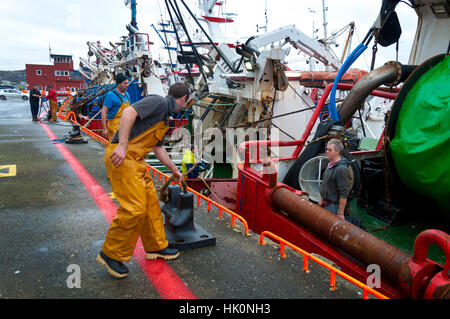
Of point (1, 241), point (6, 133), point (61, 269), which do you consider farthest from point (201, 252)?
point (6, 133)

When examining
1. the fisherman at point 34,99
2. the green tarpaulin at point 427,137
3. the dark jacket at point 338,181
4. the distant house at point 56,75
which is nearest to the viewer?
the green tarpaulin at point 427,137

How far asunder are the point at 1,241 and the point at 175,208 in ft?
6.06

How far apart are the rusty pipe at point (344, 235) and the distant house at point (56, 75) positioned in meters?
65.7

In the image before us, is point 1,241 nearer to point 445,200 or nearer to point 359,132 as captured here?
point 445,200

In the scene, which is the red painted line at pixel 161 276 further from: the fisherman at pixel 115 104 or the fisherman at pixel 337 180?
the fisherman at pixel 337 180

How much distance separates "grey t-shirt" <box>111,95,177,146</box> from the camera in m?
2.56

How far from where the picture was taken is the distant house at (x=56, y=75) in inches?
2416

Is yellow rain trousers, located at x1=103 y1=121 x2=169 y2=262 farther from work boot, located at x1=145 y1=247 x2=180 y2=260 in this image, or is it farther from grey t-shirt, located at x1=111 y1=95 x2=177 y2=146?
work boot, located at x1=145 y1=247 x2=180 y2=260

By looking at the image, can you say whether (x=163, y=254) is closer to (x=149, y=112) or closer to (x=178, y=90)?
(x=149, y=112)

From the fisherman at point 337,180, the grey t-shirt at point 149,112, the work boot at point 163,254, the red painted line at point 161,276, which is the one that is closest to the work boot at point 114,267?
the red painted line at point 161,276

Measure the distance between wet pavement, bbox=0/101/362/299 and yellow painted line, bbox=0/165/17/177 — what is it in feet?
3.86

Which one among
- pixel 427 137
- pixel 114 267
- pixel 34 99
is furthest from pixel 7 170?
pixel 34 99

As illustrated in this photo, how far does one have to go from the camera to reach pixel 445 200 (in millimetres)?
3533

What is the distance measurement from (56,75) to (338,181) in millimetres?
70393
